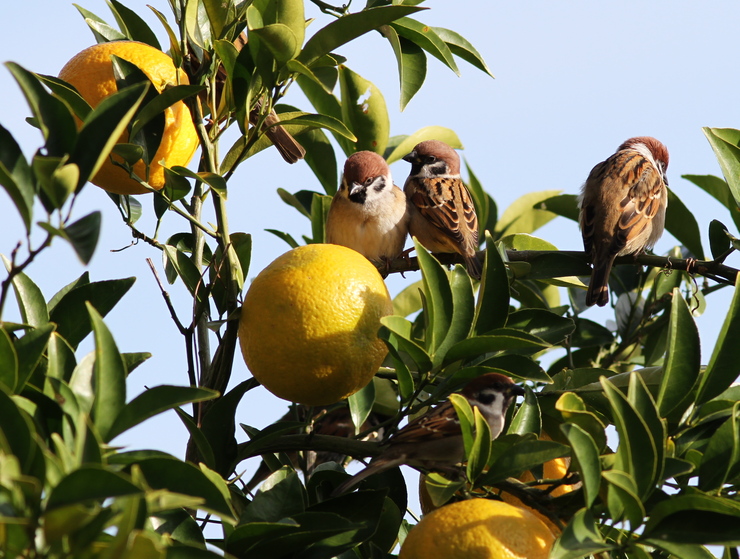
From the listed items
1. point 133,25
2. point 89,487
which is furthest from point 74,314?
point 133,25

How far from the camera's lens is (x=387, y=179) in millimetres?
3814

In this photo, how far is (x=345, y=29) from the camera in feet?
7.21

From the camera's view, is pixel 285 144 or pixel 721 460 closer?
pixel 721 460

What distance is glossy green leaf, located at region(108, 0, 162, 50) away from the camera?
8.86 ft

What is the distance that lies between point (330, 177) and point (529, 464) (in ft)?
6.47

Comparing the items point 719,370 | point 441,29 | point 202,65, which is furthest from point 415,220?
point 719,370

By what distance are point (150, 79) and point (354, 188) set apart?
1.37 meters

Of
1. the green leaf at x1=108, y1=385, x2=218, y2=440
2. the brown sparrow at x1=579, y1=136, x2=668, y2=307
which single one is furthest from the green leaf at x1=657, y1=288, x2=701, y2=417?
the brown sparrow at x1=579, y1=136, x2=668, y2=307

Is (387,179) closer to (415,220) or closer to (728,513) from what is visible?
(415,220)

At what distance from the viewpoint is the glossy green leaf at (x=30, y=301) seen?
6.73 ft

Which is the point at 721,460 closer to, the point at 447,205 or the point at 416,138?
the point at 416,138

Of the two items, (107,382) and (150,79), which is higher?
(150,79)

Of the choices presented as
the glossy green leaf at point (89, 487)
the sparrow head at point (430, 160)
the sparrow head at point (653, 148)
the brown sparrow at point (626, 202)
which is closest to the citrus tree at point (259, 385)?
the glossy green leaf at point (89, 487)

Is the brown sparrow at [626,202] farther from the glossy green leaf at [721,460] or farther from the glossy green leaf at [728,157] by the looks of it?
the glossy green leaf at [721,460]
